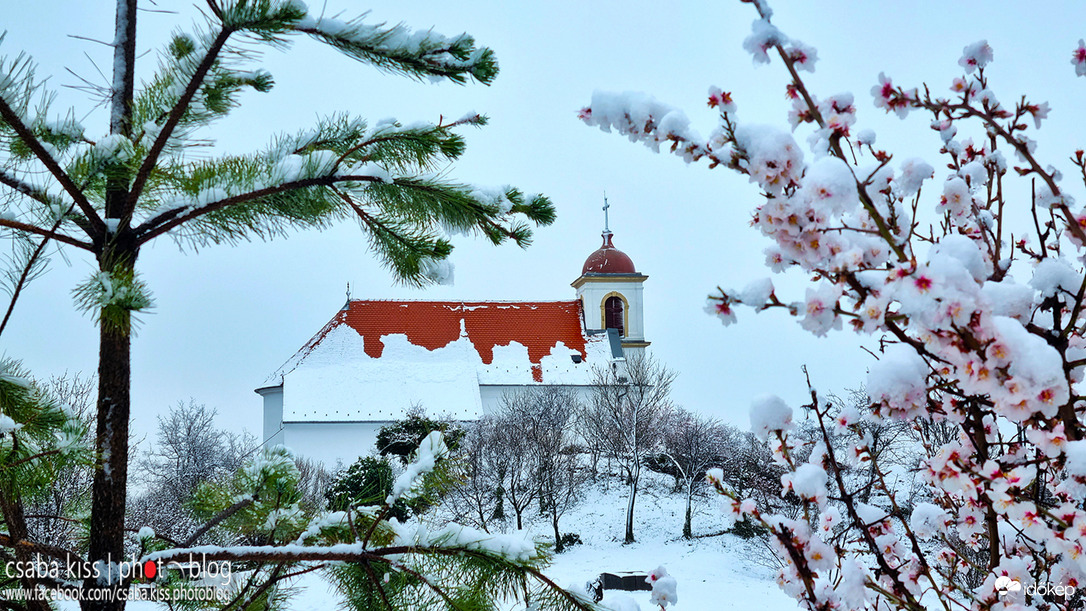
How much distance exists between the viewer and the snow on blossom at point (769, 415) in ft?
5.44

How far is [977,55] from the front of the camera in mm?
2010

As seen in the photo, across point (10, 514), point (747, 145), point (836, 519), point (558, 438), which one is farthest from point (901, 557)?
point (558, 438)

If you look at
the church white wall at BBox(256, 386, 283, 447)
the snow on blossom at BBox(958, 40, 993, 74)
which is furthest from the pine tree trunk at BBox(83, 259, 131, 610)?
the church white wall at BBox(256, 386, 283, 447)

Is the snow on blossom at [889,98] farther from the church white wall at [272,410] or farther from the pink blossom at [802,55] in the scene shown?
the church white wall at [272,410]

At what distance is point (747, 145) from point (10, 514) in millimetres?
1938

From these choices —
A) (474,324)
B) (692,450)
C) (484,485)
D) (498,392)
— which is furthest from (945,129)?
(474,324)

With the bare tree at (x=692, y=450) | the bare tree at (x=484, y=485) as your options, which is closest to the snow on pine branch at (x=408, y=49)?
the bare tree at (x=484, y=485)

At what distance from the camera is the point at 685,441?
64.9 feet

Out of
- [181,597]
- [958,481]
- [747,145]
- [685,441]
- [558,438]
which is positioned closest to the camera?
[747,145]

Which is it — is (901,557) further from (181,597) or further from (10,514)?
(10,514)

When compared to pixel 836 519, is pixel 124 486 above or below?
above

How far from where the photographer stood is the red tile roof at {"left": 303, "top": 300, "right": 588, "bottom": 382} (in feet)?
86.6

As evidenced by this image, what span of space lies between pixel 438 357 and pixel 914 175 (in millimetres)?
24508

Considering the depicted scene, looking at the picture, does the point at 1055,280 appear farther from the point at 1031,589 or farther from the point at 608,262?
the point at 608,262
